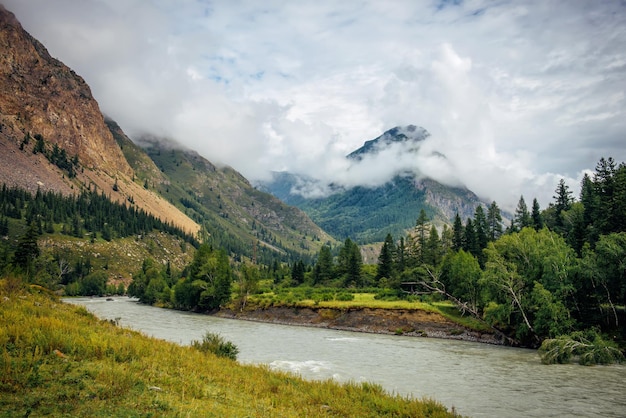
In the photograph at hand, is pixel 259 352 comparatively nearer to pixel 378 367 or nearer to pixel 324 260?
pixel 378 367

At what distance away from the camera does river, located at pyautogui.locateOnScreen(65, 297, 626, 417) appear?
25.2m

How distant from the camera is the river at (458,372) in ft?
82.8

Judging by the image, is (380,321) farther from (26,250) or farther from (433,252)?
(26,250)

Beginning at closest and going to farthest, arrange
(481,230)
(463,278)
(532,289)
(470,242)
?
(532,289) < (463,278) < (470,242) < (481,230)

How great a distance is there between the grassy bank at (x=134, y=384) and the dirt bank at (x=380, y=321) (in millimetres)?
46118

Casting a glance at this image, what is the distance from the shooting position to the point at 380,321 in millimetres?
70250

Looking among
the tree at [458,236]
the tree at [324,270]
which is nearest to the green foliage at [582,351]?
the tree at [458,236]

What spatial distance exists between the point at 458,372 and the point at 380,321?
35.0 metres

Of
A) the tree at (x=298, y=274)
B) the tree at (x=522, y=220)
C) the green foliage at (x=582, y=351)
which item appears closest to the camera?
the green foliage at (x=582, y=351)

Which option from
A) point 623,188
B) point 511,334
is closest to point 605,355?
point 511,334

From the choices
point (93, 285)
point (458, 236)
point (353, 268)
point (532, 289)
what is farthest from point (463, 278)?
point (93, 285)

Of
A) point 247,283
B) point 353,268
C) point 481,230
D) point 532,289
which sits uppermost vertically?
point 481,230

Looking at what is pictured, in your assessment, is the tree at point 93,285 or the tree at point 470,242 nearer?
the tree at point 470,242

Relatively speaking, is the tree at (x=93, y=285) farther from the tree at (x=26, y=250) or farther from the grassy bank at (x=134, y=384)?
the grassy bank at (x=134, y=384)
